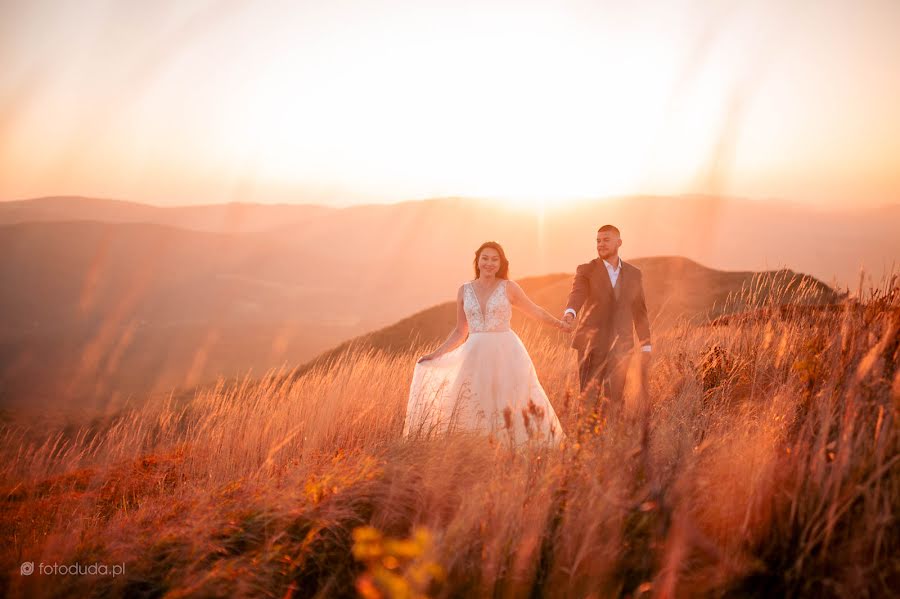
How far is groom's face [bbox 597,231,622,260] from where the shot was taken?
233 inches

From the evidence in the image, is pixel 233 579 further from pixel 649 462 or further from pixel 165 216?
pixel 165 216

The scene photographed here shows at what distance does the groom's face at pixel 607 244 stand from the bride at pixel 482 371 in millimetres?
992

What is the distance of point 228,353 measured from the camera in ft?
211

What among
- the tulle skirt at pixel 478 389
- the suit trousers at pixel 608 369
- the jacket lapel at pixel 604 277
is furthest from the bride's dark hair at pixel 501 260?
the suit trousers at pixel 608 369


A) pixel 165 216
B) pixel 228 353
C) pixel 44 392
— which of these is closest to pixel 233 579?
pixel 44 392

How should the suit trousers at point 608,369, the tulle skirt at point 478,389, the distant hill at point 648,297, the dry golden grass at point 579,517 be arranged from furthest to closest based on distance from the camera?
the distant hill at point 648,297
the suit trousers at point 608,369
the tulle skirt at point 478,389
the dry golden grass at point 579,517

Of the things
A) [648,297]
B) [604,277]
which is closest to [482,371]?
[604,277]

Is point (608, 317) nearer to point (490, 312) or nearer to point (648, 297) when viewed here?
point (490, 312)

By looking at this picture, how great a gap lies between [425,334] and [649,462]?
1130 inches

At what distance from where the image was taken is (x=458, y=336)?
597 centimetres

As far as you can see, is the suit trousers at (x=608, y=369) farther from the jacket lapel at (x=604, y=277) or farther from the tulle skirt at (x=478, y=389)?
the tulle skirt at (x=478, y=389)

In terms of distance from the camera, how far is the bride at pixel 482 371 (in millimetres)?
4980

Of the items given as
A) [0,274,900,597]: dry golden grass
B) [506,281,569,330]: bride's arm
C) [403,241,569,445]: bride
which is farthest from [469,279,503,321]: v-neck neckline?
[0,274,900,597]: dry golden grass

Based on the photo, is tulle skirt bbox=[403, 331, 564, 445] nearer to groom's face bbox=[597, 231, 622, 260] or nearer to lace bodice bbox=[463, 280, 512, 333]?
lace bodice bbox=[463, 280, 512, 333]
